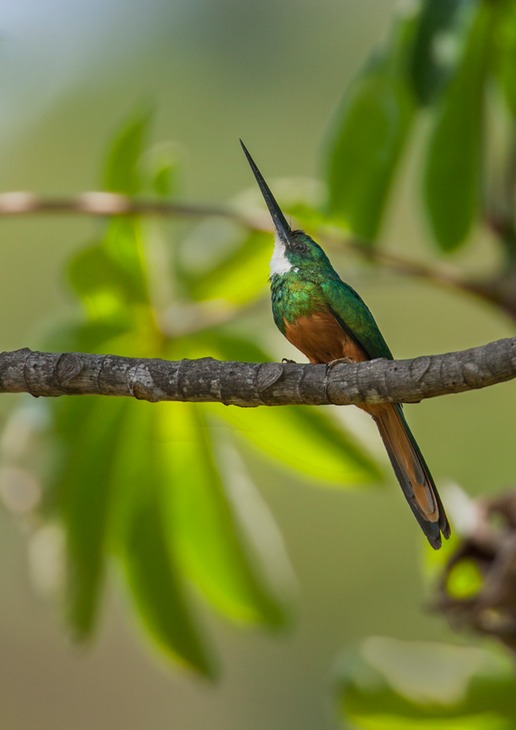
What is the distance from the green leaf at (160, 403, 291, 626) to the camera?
2947 mm

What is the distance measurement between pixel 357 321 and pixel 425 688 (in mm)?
1189

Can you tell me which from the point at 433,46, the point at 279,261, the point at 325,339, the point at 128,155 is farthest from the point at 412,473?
the point at 128,155

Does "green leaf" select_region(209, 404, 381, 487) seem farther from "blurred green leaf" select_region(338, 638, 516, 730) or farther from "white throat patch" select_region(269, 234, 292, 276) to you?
"blurred green leaf" select_region(338, 638, 516, 730)

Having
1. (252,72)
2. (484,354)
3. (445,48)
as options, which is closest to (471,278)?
(445,48)

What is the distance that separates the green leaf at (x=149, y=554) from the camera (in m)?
2.84

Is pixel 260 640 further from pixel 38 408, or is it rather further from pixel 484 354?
pixel 484 354

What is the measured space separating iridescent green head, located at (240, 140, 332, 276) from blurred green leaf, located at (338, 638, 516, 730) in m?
1.14

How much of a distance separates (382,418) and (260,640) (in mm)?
4820

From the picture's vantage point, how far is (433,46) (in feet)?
7.83

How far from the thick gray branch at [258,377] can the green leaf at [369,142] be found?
112 cm

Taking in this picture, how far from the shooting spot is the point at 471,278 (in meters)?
2.83

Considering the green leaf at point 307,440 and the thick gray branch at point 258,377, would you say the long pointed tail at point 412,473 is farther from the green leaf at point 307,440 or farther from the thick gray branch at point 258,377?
the green leaf at point 307,440

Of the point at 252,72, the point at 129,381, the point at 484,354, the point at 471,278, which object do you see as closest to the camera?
the point at 484,354

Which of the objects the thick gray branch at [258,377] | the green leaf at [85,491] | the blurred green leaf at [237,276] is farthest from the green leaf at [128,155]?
the thick gray branch at [258,377]
